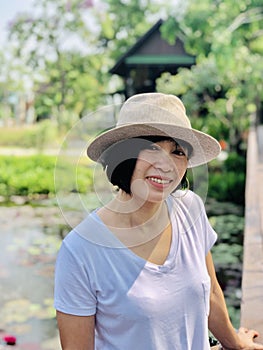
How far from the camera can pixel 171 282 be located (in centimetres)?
96

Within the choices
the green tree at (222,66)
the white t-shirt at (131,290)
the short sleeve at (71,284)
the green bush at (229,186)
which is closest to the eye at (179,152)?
the white t-shirt at (131,290)

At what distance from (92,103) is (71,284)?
727 inches

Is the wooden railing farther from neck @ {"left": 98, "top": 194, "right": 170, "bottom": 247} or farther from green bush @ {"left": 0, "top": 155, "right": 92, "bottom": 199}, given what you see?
green bush @ {"left": 0, "top": 155, "right": 92, "bottom": 199}

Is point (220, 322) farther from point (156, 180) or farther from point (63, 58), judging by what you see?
point (63, 58)

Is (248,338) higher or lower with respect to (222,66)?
higher

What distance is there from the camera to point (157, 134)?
3.07 feet

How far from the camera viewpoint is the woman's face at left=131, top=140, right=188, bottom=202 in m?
0.94

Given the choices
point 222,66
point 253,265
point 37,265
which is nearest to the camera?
point 253,265

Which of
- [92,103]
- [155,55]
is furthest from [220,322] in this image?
[92,103]

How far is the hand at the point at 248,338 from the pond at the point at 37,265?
0.41 meters

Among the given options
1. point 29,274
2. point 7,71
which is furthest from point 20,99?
point 29,274

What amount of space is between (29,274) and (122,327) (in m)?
3.43

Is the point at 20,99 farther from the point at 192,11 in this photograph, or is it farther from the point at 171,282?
the point at 171,282

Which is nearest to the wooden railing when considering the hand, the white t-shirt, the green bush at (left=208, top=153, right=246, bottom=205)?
the hand
